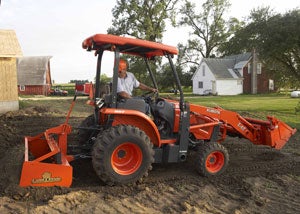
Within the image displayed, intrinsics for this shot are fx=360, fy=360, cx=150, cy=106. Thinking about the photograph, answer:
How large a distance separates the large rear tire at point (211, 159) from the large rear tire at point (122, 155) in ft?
3.15

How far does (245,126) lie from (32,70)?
44711 millimetres

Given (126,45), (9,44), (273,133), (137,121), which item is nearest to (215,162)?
(273,133)

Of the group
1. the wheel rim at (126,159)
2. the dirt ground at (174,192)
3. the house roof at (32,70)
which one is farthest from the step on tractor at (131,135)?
the house roof at (32,70)

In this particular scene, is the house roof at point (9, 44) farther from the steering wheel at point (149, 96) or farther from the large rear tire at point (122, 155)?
the large rear tire at point (122, 155)

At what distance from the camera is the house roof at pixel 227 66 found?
45.8 metres

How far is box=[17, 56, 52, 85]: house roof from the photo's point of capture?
153 feet

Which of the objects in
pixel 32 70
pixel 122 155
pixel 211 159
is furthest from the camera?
pixel 32 70

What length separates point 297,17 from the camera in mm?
17109

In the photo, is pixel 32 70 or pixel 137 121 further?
pixel 32 70

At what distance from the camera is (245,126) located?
711 cm

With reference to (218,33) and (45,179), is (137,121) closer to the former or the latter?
(45,179)

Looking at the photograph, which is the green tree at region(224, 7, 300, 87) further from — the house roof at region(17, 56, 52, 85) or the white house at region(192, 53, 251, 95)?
the house roof at region(17, 56, 52, 85)

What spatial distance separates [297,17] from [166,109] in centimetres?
1356

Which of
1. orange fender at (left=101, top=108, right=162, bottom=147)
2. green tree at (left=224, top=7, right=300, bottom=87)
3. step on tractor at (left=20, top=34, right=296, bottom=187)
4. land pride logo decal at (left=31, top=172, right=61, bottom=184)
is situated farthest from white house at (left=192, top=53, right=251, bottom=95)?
land pride logo decal at (left=31, top=172, right=61, bottom=184)
